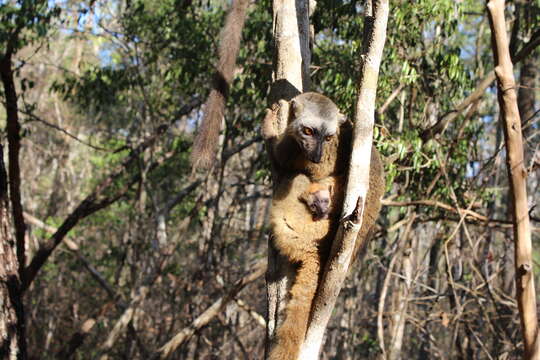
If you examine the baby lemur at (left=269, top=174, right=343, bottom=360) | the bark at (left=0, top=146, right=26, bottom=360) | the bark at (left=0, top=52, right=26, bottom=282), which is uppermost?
the bark at (left=0, top=52, right=26, bottom=282)

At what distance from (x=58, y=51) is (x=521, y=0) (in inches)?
658

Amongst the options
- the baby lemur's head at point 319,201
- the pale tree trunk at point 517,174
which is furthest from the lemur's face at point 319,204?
the pale tree trunk at point 517,174

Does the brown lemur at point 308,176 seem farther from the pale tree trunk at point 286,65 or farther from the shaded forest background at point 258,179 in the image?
the shaded forest background at point 258,179

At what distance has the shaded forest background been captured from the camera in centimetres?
646

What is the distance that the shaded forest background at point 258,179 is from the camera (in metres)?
6.46

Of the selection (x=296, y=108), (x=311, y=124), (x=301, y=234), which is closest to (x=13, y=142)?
(x=296, y=108)

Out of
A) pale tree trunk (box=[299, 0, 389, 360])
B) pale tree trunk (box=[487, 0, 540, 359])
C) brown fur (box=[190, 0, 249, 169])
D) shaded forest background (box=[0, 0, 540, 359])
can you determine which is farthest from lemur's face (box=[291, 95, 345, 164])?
shaded forest background (box=[0, 0, 540, 359])

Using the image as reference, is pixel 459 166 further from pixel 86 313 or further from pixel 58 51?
pixel 58 51

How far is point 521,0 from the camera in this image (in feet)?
22.4

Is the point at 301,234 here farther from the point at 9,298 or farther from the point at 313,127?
the point at 9,298

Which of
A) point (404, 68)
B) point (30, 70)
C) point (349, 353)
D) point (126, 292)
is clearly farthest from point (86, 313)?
point (404, 68)

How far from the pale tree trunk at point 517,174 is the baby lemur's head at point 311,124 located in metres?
1.17

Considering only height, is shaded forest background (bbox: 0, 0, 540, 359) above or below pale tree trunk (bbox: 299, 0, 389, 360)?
above

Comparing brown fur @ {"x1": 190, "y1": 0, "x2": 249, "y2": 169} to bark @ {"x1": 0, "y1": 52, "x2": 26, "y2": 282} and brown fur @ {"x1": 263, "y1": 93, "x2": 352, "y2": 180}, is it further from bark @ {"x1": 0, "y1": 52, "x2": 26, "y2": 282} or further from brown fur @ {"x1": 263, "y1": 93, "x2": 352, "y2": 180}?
bark @ {"x1": 0, "y1": 52, "x2": 26, "y2": 282}
